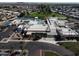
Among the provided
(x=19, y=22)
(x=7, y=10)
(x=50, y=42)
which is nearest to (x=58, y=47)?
(x=50, y=42)

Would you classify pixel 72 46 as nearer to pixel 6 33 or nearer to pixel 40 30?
pixel 40 30

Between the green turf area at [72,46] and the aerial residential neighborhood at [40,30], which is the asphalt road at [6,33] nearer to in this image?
the aerial residential neighborhood at [40,30]

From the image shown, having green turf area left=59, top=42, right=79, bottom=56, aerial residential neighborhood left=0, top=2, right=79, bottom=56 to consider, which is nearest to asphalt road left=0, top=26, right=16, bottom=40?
aerial residential neighborhood left=0, top=2, right=79, bottom=56

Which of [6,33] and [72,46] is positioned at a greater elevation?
[6,33]

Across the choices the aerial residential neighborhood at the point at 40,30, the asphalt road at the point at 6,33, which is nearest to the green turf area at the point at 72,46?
the aerial residential neighborhood at the point at 40,30

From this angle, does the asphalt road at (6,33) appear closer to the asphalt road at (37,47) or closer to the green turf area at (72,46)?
the asphalt road at (37,47)

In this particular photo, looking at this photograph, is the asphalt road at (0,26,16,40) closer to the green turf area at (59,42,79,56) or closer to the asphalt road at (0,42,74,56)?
the asphalt road at (0,42,74,56)

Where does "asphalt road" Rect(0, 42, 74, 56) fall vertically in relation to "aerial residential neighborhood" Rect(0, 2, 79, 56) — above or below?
below

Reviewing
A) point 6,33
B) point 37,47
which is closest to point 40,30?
point 37,47

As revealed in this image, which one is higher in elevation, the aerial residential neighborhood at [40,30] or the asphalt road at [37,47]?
the aerial residential neighborhood at [40,30]
